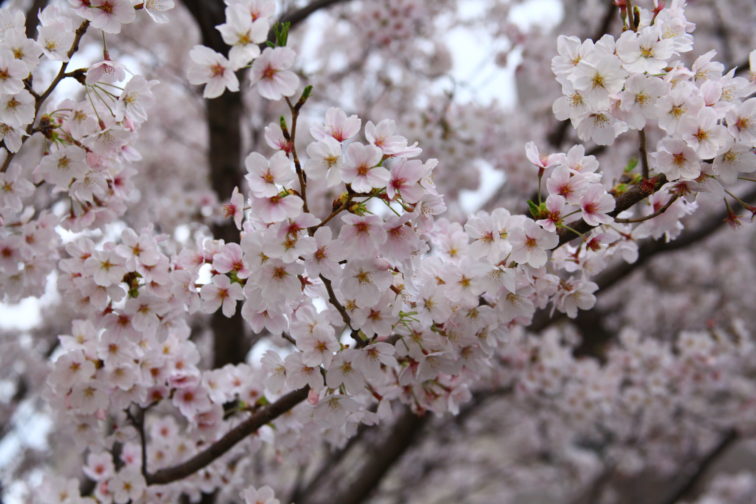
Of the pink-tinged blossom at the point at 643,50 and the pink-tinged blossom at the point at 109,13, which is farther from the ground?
the pink-tinged blossom at the point at 643,50

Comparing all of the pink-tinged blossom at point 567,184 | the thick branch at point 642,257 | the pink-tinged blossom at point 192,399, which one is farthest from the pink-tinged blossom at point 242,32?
the thick branch at point 642,257

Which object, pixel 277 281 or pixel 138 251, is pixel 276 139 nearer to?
pixel 277 281

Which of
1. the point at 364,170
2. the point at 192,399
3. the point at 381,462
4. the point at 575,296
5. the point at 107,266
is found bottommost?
the point at 381,462

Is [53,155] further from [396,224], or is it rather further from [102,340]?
[396,224]

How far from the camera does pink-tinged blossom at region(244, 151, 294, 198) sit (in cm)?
123

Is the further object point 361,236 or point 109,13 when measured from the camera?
point 109,13

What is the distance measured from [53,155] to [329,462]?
351 cm

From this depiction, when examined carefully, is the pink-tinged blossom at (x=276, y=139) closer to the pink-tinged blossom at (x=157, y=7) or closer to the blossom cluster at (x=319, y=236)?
the blossom cluster at (x=319, y=236)

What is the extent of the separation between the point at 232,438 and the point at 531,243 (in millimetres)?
1018

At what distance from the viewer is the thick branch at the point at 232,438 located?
1663mm

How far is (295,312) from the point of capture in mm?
1473

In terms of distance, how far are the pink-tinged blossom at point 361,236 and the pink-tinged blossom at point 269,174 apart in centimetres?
14

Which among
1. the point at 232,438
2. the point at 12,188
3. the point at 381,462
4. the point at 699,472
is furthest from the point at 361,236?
the point at 699,472

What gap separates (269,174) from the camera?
4.08 ft
